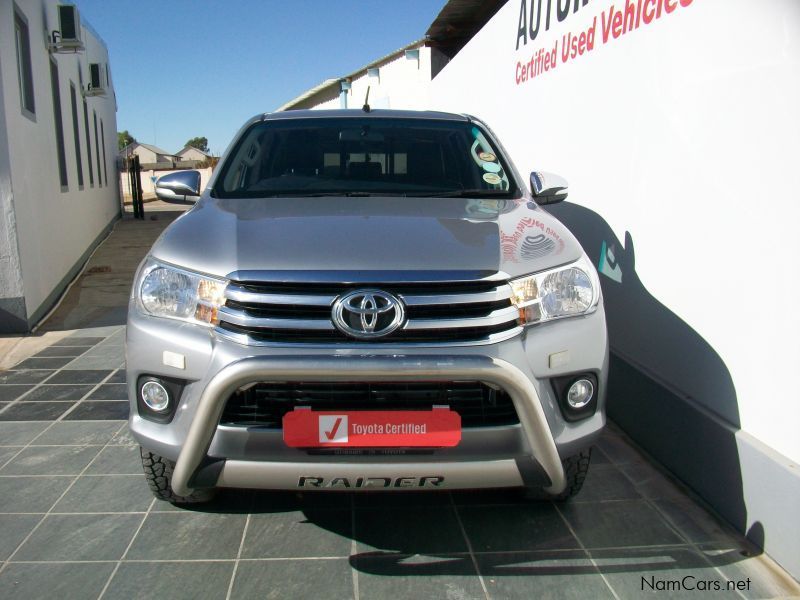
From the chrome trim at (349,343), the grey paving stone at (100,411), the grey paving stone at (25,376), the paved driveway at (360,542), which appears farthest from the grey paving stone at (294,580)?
the grey paving stone at (25,376)

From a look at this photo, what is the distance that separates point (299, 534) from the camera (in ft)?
9.20

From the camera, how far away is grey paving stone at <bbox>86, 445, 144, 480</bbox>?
11.2 ft

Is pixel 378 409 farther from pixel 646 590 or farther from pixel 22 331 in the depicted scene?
pixel 22 331

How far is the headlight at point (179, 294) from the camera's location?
237cm

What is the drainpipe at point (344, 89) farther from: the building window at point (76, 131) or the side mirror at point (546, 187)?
the side mirror at point (546, 187)

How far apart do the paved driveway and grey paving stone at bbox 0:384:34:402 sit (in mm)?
1134

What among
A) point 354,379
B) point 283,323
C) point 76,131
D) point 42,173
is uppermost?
point 76,131

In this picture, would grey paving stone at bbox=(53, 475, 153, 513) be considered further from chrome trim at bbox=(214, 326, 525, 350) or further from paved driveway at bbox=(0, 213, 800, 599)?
chrome trim at bbox=(214, 326, 525, 350)

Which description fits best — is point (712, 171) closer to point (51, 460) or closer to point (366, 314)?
point (366, 314)

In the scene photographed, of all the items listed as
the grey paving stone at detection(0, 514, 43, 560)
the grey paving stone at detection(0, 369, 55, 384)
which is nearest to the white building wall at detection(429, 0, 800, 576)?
the grey paving stone at detection(0, 514, 43, 560)

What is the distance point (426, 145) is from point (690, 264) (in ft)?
4.72

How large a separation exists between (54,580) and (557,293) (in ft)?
6.61

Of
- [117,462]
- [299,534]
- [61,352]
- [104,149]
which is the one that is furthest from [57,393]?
[104,149]

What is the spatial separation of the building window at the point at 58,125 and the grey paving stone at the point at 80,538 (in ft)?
23.3
